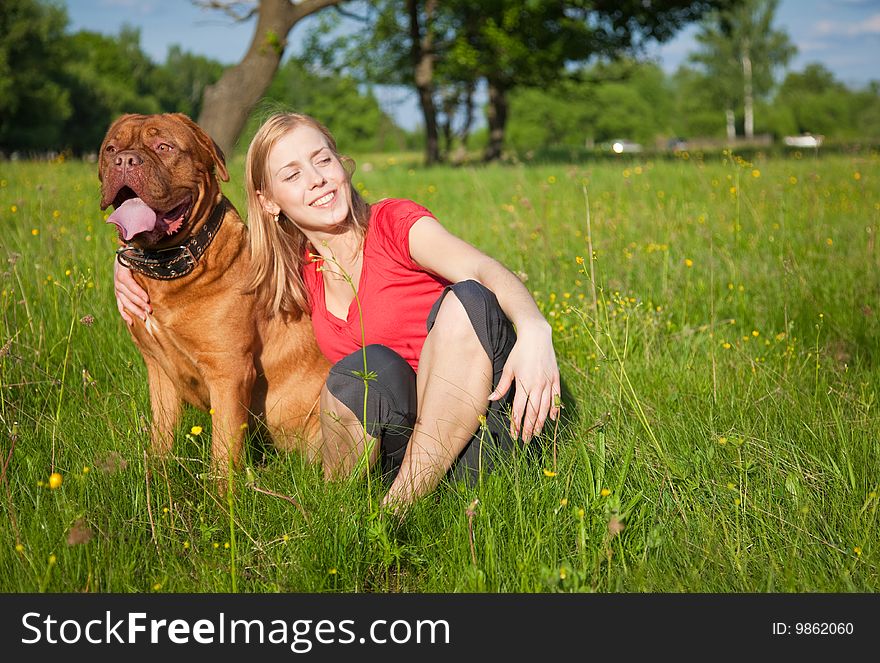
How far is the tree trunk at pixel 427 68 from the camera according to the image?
798 inches

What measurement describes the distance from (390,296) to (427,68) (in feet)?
63.4

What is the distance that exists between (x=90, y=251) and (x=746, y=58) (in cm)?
6206

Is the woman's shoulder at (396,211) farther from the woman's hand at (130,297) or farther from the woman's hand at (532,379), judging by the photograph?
the woman's hand at (130,297)

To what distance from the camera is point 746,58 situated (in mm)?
56625

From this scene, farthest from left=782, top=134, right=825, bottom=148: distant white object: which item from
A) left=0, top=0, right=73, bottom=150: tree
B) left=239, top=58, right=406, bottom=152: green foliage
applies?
left=239, top=58, right=406, bottom=152: green foliage

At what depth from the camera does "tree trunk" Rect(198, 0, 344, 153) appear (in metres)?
9.66

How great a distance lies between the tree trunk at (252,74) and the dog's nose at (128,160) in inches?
296

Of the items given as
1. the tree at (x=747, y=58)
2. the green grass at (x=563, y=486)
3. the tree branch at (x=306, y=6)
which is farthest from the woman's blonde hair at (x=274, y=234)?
the tree at (x=747, y=58)

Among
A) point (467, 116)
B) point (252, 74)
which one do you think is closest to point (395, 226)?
Result: point (252, 74)

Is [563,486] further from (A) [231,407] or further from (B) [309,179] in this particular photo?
(B) [309,179]

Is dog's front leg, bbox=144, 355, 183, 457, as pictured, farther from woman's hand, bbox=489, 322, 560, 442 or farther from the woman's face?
woman's hand, bbox=489, 322, 560, 442

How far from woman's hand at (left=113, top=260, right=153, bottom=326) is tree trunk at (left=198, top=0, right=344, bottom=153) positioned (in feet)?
23.9
